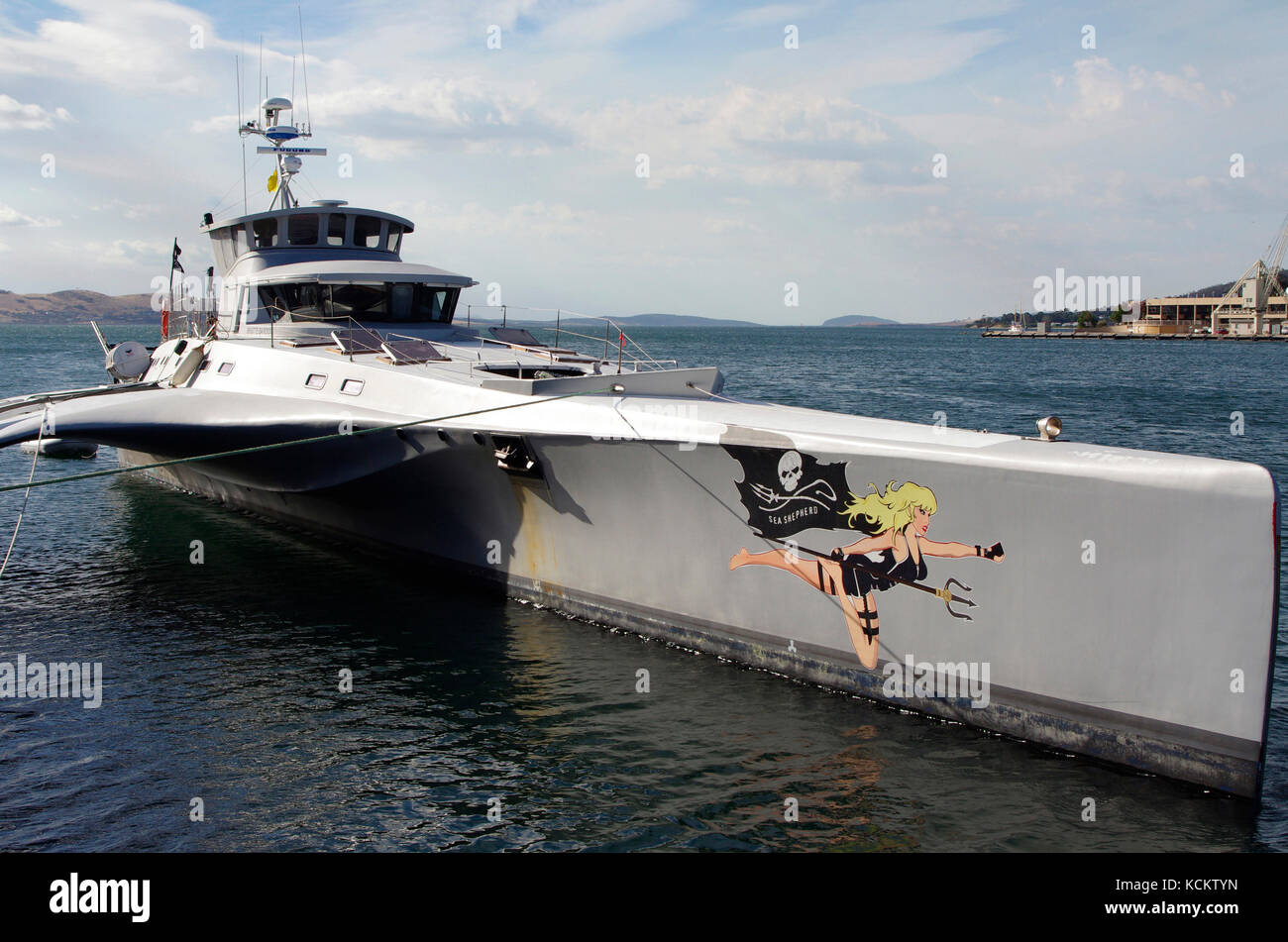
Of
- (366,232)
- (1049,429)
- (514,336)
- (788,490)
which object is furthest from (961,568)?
(366,232)

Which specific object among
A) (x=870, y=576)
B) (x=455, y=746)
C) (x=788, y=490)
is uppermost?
(x=788, y=490)

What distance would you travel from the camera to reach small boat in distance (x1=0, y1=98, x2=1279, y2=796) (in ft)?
27.5

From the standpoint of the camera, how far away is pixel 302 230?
64.4 ft

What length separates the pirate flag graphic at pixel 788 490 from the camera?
1020 centimetres

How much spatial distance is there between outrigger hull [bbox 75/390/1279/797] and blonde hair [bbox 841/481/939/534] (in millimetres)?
79

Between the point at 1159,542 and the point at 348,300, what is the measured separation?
14.3 metres

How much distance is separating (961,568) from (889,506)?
936 mm

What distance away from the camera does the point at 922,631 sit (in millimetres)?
9812

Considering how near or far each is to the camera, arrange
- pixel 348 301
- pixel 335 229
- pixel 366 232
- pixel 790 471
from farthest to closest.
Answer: pixel 366 232, pixel 335 229, pixel 348 301, pixel 790 471

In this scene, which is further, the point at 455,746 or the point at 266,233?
the point at 266,233

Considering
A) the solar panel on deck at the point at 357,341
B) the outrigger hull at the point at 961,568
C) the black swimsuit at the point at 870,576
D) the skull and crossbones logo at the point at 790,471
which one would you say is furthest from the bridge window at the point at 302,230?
the black swimsuit at the point at 870,576

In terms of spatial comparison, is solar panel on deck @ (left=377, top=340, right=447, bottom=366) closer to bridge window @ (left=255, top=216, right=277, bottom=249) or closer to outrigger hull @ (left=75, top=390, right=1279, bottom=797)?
outrigger hull @ (left=75, top=390, right=1279, bottom=797)

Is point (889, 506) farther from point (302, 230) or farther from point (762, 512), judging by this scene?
point (302, 230)
